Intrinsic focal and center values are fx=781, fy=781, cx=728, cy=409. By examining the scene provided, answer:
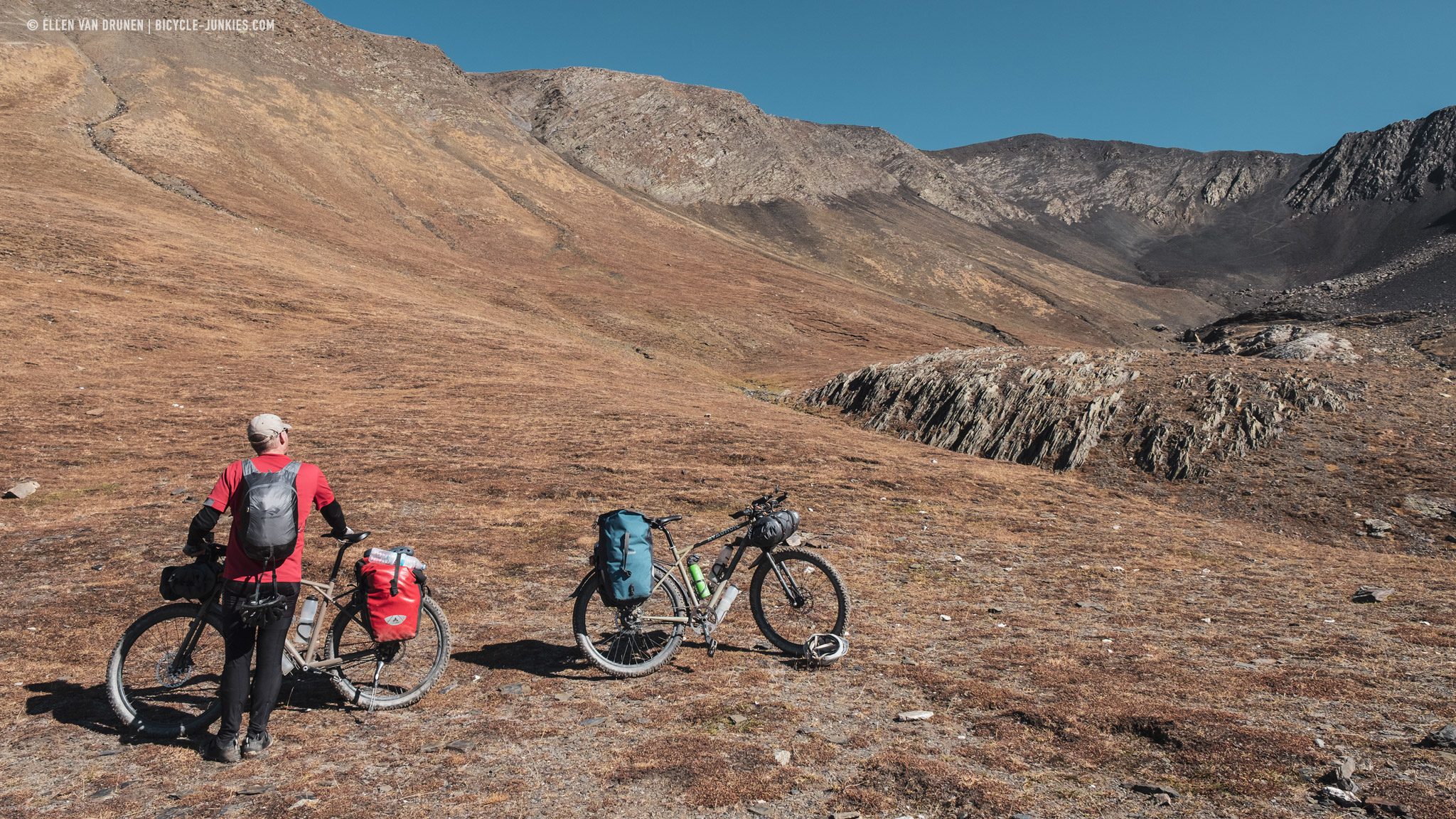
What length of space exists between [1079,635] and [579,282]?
6924cm

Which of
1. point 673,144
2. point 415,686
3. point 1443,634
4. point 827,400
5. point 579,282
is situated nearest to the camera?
point 415,686

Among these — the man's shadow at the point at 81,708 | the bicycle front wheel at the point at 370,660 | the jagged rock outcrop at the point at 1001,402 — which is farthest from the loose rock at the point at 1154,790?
the jagged rock outcrop at the point at 1001,402

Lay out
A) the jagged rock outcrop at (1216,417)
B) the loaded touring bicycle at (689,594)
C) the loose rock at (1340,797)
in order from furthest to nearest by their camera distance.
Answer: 1. the jagged rock outcrop at (1216,417)
2. the loaded touring bicycle at (689,594)
3. the loose rock at (1340,797)

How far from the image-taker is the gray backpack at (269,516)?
5664mm

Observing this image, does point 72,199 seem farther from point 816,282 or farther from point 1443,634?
point 816,282

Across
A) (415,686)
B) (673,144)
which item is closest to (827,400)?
(415,686)

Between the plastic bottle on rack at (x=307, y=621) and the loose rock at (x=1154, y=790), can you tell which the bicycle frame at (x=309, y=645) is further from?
the loose rock at (x=1154, y=790)

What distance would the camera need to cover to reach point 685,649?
8234mm

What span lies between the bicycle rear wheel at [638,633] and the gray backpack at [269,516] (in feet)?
8.59

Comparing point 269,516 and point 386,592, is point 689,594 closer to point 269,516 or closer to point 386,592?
point 386,592

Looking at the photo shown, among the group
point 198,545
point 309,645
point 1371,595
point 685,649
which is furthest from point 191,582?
point 1371,595

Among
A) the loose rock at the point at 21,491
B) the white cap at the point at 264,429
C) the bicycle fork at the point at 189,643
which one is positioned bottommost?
the loose rock at the point at 21,491

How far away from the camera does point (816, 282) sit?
97.5m

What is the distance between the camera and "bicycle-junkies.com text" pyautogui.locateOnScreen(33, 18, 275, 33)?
9028cm
